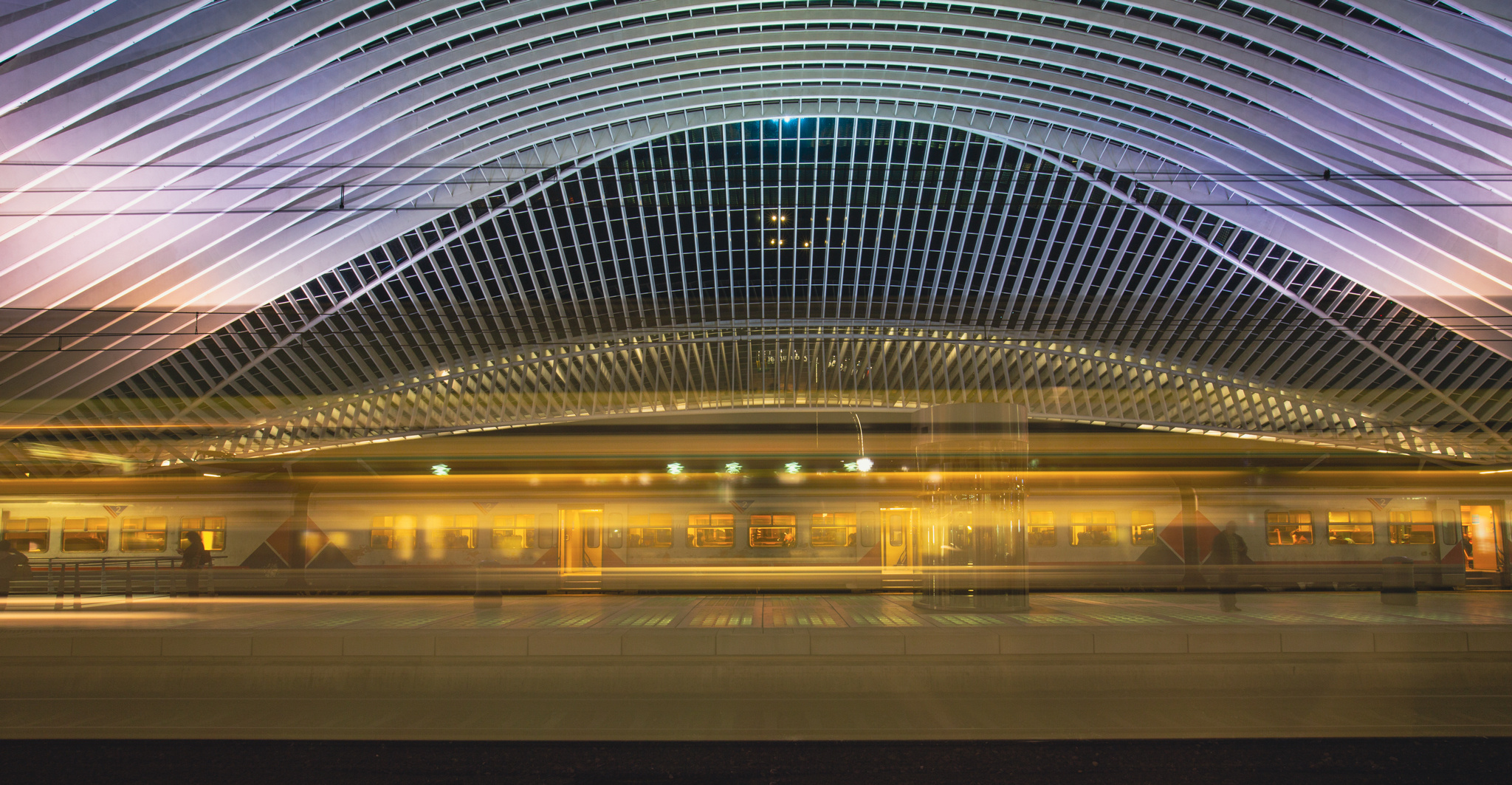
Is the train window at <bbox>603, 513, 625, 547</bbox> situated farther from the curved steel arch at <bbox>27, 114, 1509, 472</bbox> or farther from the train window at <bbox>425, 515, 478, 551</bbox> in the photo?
the curved steel arch at <bbox>27, 114, 1509, 472</bbox>

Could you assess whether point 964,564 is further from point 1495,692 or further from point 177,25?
point 177,25

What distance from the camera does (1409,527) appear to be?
15.6 m

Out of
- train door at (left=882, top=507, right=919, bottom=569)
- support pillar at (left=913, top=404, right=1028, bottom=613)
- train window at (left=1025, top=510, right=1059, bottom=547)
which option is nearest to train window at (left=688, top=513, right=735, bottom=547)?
train door at (left=882, top=507, right=919, bottom=569)

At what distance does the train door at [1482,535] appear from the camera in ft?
51.3

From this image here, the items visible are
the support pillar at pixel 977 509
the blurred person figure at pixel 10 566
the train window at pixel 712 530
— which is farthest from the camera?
the blurred person figure at pixel 10 566

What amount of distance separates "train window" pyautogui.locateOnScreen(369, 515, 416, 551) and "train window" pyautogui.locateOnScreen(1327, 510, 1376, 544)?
14661mm

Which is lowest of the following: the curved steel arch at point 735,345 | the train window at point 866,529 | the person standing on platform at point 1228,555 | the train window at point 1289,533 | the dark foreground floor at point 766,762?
the dark foreground floor at point 766,762

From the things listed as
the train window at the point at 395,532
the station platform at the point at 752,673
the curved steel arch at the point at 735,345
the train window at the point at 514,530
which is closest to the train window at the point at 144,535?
the train window at the point at 395,532

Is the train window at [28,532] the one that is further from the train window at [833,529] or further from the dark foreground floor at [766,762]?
the train window at [833,529]

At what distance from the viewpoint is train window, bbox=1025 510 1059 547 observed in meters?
15.4

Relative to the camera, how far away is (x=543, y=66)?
26859mm

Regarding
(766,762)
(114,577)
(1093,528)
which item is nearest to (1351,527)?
(1093,528)

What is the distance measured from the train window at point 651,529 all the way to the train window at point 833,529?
7.32 ft

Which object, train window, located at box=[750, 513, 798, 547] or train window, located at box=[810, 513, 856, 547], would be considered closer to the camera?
train window, located at box=[750, 513, 798, 547]
